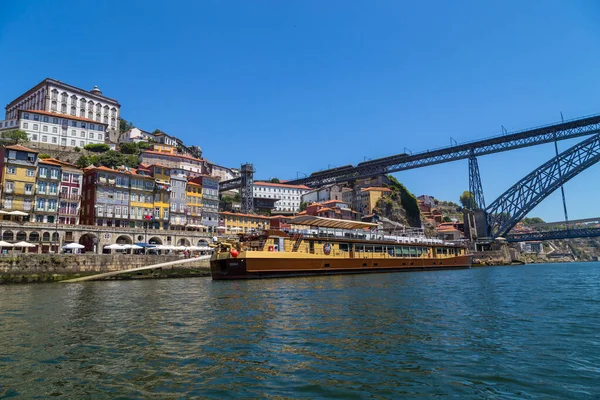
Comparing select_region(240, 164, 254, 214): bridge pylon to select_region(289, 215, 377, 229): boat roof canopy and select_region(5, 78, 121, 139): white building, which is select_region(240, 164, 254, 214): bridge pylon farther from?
select_region(289, 215, 377, 229): boat roof canopy

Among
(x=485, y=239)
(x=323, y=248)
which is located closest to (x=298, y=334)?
(x=323, y=248)

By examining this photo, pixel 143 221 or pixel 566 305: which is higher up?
pixel 143 221

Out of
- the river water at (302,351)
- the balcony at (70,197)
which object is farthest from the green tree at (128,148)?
the river water at (302,351)

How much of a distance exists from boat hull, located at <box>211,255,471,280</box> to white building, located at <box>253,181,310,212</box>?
188 ft

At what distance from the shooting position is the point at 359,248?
135 feet

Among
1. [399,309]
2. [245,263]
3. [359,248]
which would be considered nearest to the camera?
[399,309]

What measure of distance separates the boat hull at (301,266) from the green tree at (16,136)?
56.5 meters

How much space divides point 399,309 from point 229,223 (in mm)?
56722

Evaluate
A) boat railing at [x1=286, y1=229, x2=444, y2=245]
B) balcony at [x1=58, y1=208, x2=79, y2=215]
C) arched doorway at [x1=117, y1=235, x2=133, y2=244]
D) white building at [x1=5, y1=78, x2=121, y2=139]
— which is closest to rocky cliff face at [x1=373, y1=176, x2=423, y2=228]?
boat railing at [x1=286, y1=229, x2=444, y2=245]

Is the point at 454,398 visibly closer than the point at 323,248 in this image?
Yes

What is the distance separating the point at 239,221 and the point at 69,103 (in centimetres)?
4871

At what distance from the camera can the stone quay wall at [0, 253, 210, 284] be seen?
3122cm

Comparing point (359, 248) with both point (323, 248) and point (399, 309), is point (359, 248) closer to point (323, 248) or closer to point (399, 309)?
point (323, 248)

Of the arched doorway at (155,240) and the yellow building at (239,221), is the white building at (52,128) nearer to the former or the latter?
the yellow building at (239,221)
